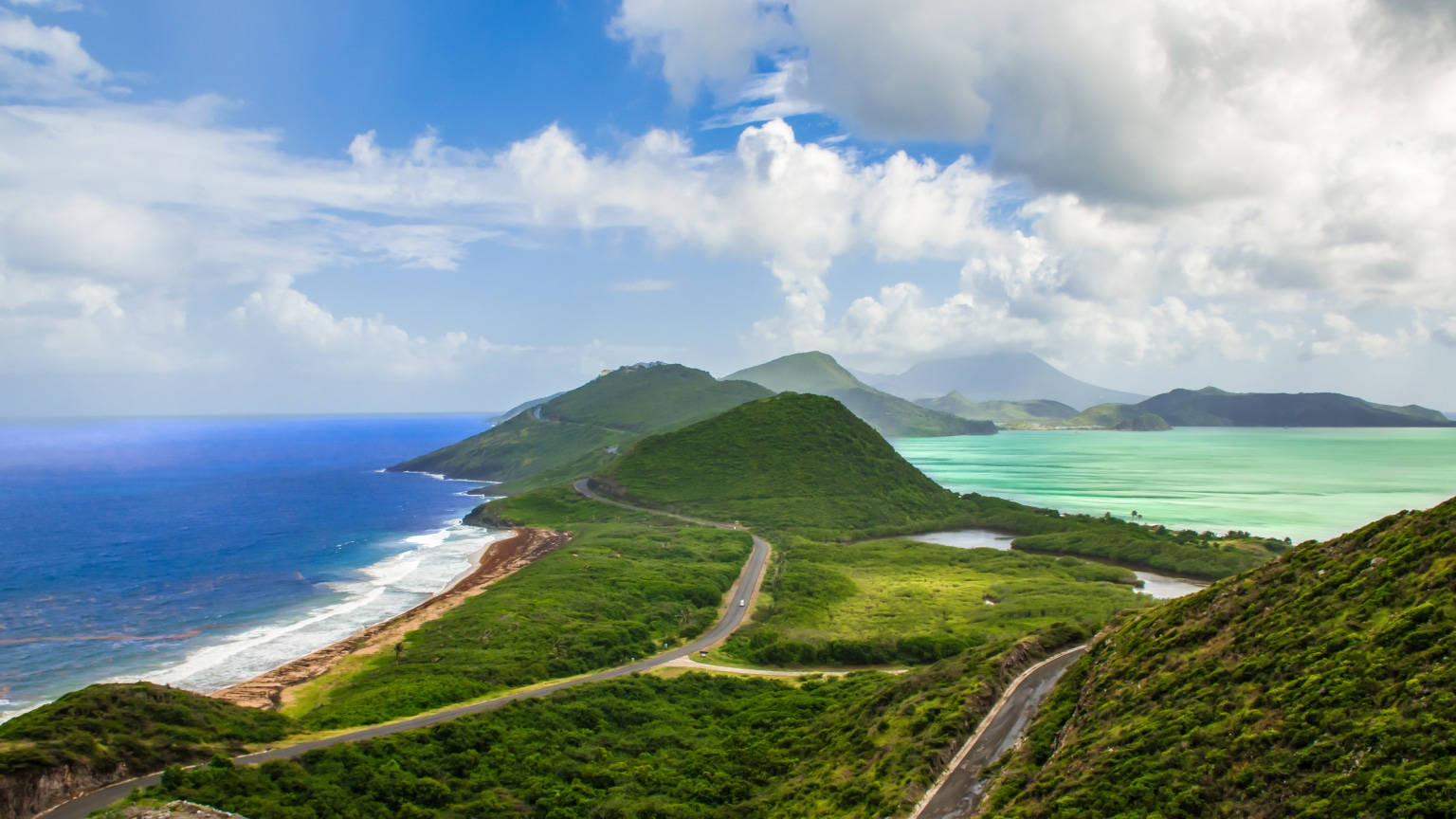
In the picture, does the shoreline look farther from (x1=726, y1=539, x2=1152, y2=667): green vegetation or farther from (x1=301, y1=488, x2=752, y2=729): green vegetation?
(x1=726, y1=539, x2=1152, y2=667): green vegetation

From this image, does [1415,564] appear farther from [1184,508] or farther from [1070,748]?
[1184,508]

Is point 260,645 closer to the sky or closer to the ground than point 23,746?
closer to the ground

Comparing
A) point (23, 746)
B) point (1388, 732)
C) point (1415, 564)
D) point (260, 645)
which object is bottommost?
point (260, 645)

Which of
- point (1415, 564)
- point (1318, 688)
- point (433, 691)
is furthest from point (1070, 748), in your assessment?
point (433, 691)

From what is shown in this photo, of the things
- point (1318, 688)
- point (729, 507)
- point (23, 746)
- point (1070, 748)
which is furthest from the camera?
point (729, 507)

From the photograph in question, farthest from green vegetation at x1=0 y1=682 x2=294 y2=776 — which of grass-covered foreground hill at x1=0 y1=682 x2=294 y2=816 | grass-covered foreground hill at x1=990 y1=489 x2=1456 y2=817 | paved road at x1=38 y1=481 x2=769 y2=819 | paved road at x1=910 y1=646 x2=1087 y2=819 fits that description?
grass-covered foreground hill at x1=990 y1=489 x2=1456 y2=817

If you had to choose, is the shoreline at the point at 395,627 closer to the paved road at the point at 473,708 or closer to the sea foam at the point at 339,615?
the sea foam at the point at 339,615

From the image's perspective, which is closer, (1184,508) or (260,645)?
(260,645)
